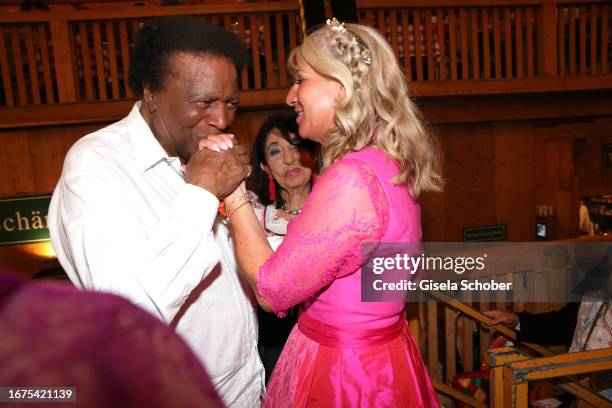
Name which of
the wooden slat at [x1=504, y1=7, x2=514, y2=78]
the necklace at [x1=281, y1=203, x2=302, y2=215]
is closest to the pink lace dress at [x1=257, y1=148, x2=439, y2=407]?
the necklace at [x1=281, y1=203, x2=302, y2=215]

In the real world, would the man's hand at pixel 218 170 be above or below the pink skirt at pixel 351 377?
above

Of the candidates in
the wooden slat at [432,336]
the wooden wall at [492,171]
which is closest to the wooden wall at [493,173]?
the wooden wall at [492,171]

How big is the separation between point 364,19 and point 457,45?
112 cm

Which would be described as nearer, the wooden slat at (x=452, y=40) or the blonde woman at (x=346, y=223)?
the blonde woman at (x=346, y=223)

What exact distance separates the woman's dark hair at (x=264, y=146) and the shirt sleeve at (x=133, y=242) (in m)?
1.72

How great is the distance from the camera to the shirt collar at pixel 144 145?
4.28 ft

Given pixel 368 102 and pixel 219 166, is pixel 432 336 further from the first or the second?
pixel 219 166

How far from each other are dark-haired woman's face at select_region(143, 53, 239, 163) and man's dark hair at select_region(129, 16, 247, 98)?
0.02 meters

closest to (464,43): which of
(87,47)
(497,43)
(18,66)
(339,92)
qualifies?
(497,43)

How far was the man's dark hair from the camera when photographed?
137 cm

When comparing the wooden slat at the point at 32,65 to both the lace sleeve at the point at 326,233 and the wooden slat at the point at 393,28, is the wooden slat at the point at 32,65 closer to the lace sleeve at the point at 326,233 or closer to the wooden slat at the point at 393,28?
the wooden slat at the point at 393,28

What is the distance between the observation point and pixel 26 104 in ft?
14.9

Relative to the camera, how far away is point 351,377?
138 centimetres

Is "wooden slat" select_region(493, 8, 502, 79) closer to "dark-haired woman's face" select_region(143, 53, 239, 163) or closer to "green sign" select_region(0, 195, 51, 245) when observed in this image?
"dark-haired woman's face" select_region(143, 53, 239, 163)
